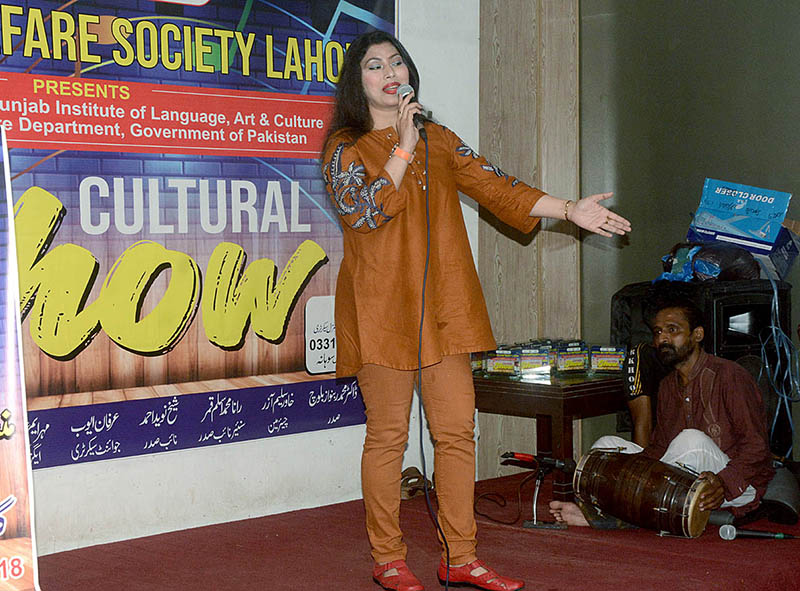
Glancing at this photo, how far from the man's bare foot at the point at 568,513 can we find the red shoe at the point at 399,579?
931 millimetres

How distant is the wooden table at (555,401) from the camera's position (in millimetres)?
3766

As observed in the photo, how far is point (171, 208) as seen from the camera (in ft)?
11.8

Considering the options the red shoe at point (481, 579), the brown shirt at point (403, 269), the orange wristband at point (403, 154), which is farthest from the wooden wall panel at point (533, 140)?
the orange wristband at point (403, 154)

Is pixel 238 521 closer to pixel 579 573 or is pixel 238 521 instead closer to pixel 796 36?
pixel 579 573

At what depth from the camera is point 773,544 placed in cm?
326

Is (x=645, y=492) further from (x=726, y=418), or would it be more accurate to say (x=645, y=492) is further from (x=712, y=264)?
(x=712, y=264)

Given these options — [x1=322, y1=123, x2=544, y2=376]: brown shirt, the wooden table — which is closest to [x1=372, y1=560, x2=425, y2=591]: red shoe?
[x1=322, y1=123, x2=544, y2=376]: brown shirt

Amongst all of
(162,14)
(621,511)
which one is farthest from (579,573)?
(162,14)

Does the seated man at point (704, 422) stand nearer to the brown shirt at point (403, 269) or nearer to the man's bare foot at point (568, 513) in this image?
the man's bare foot at point (568, 513)

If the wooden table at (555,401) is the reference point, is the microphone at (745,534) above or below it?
below

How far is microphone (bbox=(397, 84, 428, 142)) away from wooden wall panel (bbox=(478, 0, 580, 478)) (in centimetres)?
166

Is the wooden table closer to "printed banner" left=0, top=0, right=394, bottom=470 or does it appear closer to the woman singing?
"printed banner" left=0, top=0, right=394, bottom=470

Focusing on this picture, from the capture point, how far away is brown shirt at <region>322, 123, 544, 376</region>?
8.98ft

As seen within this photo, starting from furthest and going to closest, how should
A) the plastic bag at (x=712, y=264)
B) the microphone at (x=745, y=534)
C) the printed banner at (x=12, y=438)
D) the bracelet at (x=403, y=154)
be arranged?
the plastic bag at (x=712, y=264)
the microphone at (x=745, y=534)
the bracelet at (x=403, y=154)
the printed banner at (x=12, y=438)
